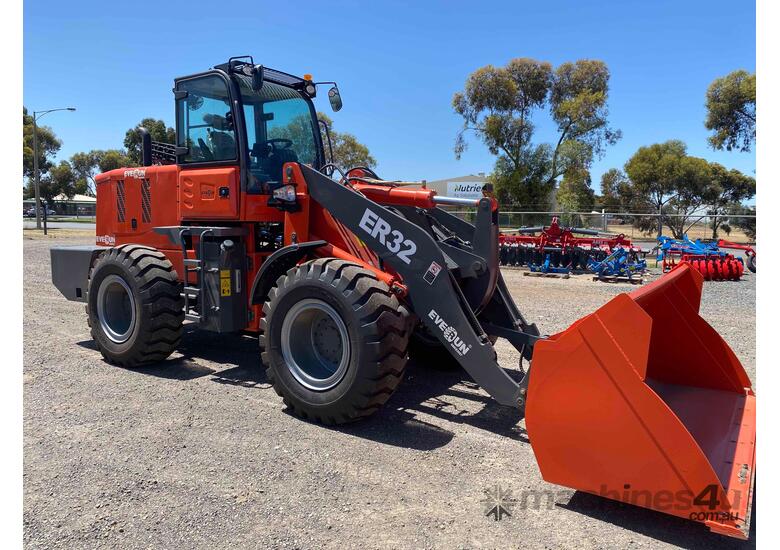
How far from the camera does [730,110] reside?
30.6 metres

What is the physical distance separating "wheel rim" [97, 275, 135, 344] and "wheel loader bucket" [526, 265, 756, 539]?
4.60 metres

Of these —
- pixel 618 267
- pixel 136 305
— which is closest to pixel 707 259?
pixel 618 267

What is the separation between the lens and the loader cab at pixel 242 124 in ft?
18.3

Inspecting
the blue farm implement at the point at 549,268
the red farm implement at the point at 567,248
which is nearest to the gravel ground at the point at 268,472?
the blue farm implement at the point at 549,268

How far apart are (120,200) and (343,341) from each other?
424 cm

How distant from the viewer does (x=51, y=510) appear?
318 cm

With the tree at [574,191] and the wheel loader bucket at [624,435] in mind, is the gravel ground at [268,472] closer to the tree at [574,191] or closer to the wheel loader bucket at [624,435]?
the wheel loader bucket at [624,435]

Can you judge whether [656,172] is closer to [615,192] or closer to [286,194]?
[615,192]

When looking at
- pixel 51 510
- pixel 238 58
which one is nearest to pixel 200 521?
pixel 51 510

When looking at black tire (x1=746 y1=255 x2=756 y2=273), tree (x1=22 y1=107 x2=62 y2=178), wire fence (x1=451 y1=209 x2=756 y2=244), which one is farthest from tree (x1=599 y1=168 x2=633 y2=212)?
tree (x1=22 y1=107 x2=62 y2=178)

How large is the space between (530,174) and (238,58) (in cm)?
3270

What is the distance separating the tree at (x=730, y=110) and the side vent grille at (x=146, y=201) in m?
33.2

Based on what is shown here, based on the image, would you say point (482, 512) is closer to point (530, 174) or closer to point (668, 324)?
point (668, 324)

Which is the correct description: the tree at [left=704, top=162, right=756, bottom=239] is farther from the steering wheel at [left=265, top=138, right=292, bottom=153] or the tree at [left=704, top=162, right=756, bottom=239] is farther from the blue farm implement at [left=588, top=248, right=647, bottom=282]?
the steering wheel at [left=265, top=138, right=292, bottom=153]
